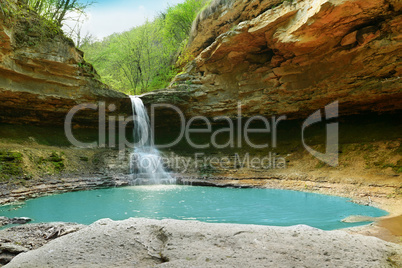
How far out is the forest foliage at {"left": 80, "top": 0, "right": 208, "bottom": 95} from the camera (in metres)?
19.7

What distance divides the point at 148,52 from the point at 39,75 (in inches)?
517

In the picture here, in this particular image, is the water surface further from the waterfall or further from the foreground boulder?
the waterfall

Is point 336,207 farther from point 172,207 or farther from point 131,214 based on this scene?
point 131,214

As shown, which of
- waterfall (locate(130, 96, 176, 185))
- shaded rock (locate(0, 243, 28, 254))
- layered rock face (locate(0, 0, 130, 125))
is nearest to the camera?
shaded rock (locate(0, 243, 28, 254))

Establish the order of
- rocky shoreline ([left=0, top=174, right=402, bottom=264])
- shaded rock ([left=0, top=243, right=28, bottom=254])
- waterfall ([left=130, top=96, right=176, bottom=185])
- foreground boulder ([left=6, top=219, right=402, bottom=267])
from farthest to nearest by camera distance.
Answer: waterfall ([left=130, top=96, right=176, bottom=185]) < rocky shoreline ([left=0, top=174, right=402, bottom=264]) < shaded rock ([left=0, top=243, right=28, bottom=254]) < foreground boulder ([left=6, top=219, right=402, bottom=267])

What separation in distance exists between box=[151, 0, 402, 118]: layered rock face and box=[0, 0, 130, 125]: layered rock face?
534 cm

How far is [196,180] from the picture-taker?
11.6 m

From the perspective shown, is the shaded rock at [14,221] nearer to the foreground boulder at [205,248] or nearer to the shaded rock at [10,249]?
the shaded rock at [10,249]

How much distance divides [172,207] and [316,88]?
9279mm

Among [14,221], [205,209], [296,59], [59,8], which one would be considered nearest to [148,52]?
[59,8]

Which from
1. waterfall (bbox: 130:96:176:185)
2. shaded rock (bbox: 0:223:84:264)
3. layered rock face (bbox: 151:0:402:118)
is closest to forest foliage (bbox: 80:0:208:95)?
layered rock face (bbox: 151:0:402:118)

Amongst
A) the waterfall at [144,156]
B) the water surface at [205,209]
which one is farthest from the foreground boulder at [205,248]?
the waterfall at [144,156]

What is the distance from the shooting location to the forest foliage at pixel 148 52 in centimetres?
1972

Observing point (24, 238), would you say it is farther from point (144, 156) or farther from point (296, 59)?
point (296, 59)
